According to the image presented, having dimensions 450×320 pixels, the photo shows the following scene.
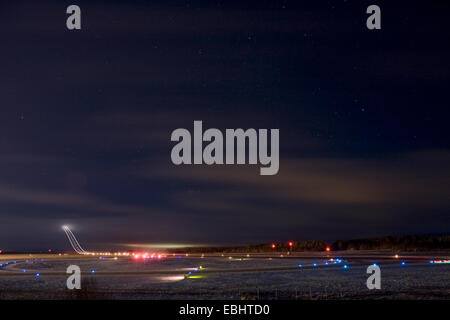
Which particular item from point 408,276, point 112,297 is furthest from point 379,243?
point 112,297
